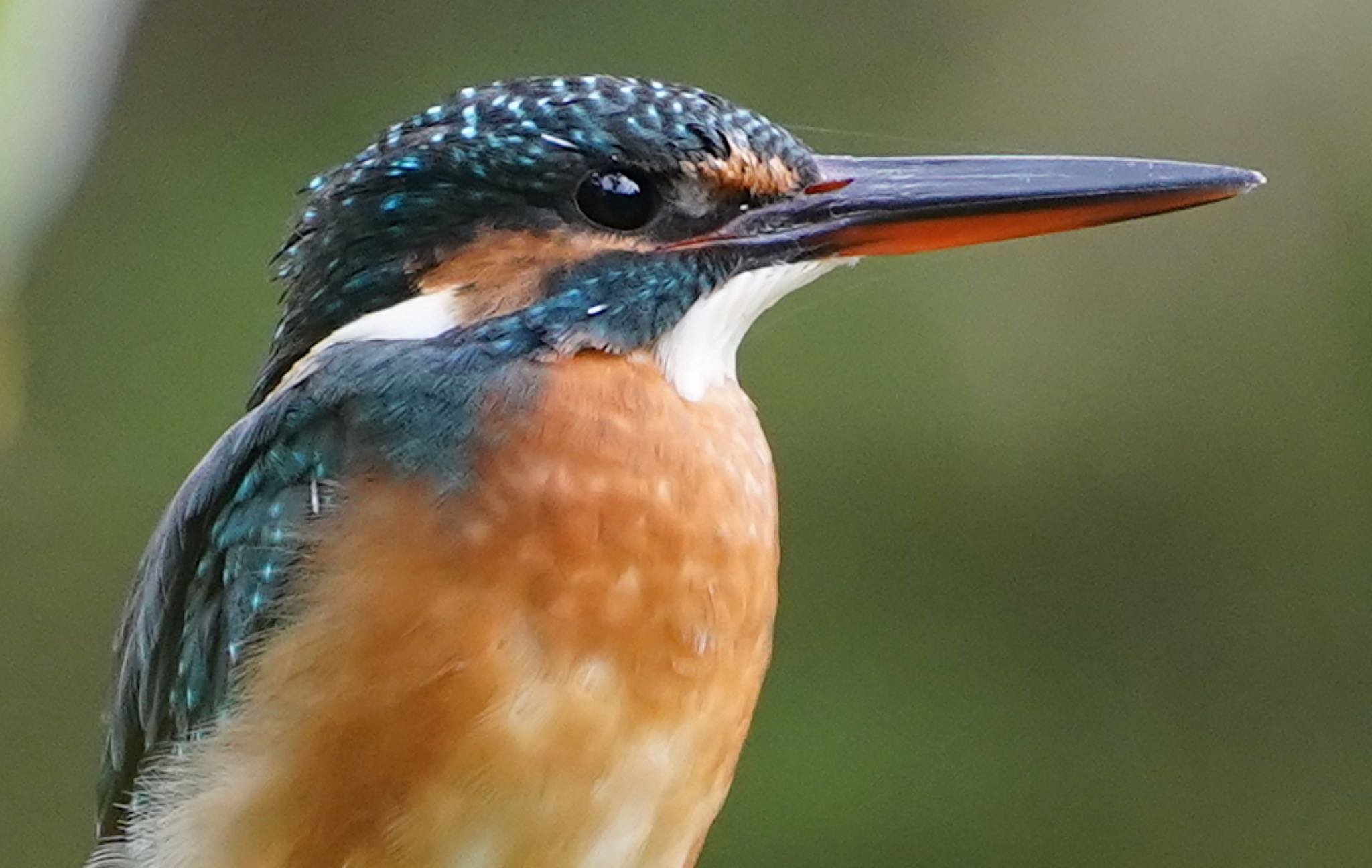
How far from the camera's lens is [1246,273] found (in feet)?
7.91

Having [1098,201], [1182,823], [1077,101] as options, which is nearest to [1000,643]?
[1182,823]

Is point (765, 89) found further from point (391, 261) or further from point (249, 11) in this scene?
point (391, 261)

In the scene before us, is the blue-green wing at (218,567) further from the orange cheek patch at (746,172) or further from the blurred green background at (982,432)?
the blurred green background at (982,432)

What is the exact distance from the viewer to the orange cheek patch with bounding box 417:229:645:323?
1.08 meters

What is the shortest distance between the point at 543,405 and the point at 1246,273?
5.21 feet

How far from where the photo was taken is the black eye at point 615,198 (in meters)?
1.09

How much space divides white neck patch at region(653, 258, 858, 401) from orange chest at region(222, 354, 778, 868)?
0.04 meters

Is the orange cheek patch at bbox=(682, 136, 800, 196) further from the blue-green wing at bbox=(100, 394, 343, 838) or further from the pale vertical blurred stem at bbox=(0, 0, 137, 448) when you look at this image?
the pale vertical blurred stem at bbox=(0, 0, 137, 448)

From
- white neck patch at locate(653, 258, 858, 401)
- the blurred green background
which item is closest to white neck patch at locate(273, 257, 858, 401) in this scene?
white neck patch at locate(653, 258, 858, 401)

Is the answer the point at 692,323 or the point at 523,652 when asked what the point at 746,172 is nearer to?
the point at 692,323

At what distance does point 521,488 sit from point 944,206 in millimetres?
307

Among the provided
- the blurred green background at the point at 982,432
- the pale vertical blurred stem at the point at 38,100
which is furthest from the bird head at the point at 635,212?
the blurred green background at the point at 982,432

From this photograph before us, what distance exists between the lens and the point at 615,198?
109cm

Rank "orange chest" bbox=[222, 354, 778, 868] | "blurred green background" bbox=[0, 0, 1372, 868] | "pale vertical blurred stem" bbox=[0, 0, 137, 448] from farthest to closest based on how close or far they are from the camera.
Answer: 1. "blurred green background" bbox=[0, 0, 1372, 868]
2. "orange chest" bbox=[222, 354, 778, 868]
3. "pale vertical blurred stem" bbox=[0, 0, 137, 448]
